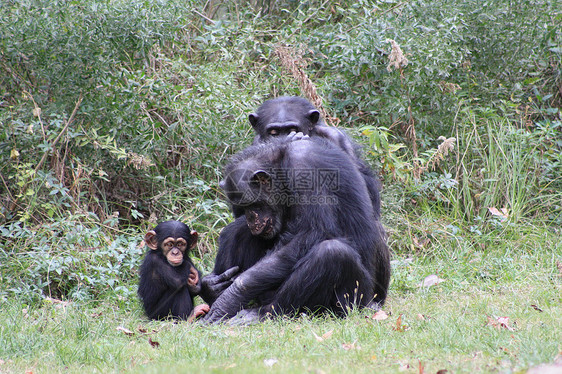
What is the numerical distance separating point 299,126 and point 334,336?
7.81ft

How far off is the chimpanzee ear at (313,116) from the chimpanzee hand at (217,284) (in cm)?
163

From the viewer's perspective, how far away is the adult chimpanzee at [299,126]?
598cm

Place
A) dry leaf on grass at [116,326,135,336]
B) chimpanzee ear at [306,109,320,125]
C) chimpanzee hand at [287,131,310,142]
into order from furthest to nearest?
1. chimpanzee ear at [306,109,320,125]
2. chimpanzee hand at [287,131,310,142]
3. dry leaf on grass at [116,326,135,336]

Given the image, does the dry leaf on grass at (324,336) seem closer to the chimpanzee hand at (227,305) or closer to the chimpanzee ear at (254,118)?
the chimpanzee hand at (227,305)

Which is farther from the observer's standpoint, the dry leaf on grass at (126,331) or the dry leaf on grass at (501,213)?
the dry leaf on grass at (501,213)

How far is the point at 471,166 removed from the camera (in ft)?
Answer: 26.1

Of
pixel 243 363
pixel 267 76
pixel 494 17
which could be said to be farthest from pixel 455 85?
pixel 243 363

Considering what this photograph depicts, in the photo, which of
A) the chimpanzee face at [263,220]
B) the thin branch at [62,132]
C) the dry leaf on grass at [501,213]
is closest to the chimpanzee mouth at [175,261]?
the chimpanzee face at [263,220]

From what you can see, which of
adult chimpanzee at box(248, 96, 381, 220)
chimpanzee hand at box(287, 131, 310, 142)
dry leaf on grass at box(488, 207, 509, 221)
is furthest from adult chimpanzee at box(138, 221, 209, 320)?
dry leaf on grass at box(488, 207, 509, 221)

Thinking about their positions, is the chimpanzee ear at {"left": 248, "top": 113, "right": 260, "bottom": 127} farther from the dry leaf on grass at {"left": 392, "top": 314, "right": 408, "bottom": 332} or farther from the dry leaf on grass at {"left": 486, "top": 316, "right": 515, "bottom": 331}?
the dry leaf on grass at {"left": 486, "top": 316, "right": 515, "bottom": 331}

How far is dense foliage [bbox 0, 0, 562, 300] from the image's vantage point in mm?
6434

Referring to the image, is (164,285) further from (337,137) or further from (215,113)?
(215,113)

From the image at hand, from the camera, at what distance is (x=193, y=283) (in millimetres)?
5402

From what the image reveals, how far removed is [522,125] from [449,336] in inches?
207
